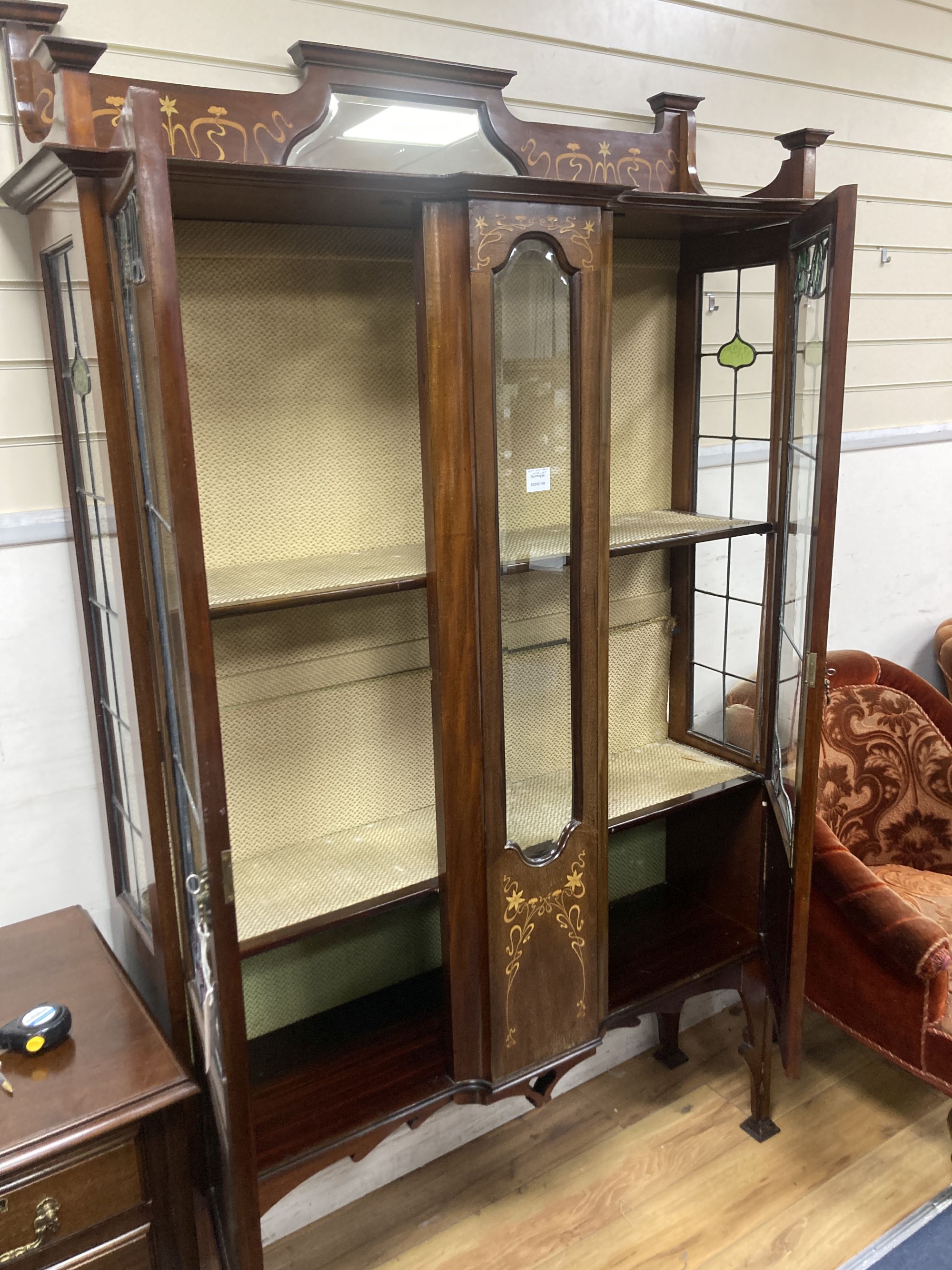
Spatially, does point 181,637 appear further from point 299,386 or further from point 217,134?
point 217,134

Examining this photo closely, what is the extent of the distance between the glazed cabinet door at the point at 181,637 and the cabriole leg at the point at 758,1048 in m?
1.24

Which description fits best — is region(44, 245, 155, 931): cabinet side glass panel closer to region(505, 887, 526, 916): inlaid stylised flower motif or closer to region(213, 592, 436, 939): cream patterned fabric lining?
region(213, 592, 436, 939): cream patterned fabric lining

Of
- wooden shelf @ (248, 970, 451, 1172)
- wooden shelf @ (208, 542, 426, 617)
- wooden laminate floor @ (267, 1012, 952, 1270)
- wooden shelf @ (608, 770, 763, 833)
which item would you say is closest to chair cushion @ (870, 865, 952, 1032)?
wooden shelf @ (608, 770, 763, 833)

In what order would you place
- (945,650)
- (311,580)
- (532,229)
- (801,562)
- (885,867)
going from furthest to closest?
(945,650)
(885,867)
(801,562)
(311,580)
(532,229)

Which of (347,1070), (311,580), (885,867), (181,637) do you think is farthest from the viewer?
(885,867)

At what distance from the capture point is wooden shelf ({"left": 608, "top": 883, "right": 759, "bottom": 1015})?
2.10 m

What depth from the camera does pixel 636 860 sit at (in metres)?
2.48

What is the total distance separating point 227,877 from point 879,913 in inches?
56.7

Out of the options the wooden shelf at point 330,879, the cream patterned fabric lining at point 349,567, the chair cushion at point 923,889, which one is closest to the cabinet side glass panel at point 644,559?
the cream patterned fabric lining at point 349,567

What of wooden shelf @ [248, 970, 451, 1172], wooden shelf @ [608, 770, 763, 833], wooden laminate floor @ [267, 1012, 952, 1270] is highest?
wooden shelf @ [608, 770, 763, 833]

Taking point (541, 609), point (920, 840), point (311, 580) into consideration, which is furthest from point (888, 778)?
point (311, 580)

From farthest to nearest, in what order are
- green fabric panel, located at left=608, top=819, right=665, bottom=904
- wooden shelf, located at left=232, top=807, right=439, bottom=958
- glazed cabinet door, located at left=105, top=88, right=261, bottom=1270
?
green fabric panel, located at left=608, top=819, right=665, bottom=904, wooden shelf, located at left=232, top=807, right=439, bottom=958, glazed cabinet door, located at left=105, top=88, right=261, bottom=1270

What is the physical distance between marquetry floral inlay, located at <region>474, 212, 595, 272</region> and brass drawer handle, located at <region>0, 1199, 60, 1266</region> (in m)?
1.45

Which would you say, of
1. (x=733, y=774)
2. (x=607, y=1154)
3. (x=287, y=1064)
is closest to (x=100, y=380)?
(x=287, y=1064)
